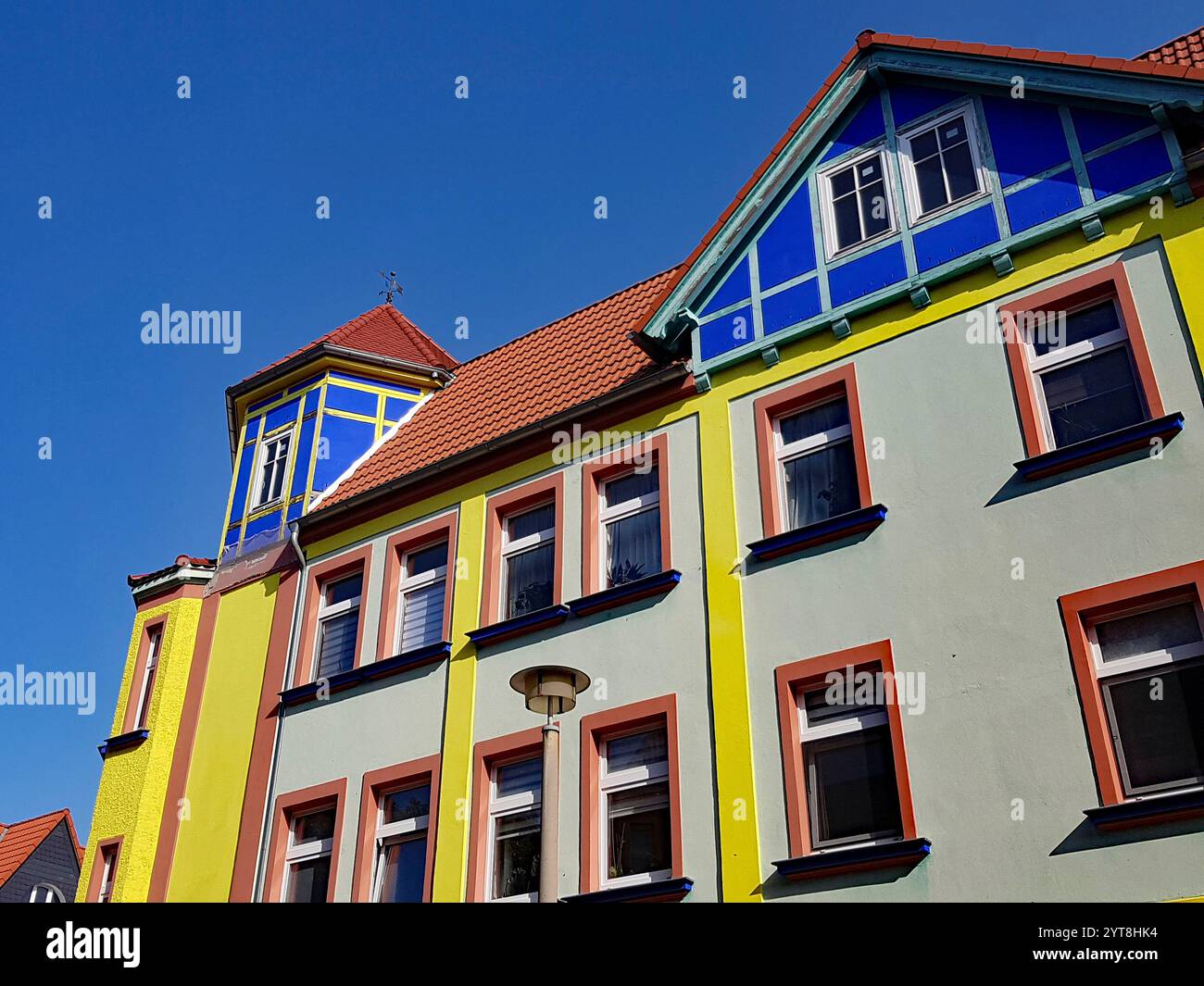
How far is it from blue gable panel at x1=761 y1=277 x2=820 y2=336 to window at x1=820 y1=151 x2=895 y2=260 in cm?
42

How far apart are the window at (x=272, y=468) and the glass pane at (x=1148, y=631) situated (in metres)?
11.9

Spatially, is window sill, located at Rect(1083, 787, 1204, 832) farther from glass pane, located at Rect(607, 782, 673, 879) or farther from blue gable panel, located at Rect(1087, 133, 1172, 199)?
blue gable panel, located at Rect(1087, 133, 1172, 199)

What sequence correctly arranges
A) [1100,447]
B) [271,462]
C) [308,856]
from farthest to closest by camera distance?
[271,462]
[308,856]
[1100,447]

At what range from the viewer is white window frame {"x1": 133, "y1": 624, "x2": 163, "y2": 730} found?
1712 centimetres

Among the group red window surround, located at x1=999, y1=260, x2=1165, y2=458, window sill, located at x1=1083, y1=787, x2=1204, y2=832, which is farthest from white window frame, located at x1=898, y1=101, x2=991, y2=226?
window sill, located at x1=1083, y1=787, x2=1204, y2=832

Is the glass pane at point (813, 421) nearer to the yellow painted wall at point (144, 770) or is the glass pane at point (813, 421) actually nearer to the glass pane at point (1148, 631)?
the glass pane at point (1148, 631)

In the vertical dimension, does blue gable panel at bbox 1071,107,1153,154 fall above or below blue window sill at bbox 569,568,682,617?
above

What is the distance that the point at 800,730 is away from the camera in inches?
446

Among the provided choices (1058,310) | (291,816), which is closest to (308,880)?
(291,816)

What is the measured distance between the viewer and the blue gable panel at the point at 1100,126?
11.8 m

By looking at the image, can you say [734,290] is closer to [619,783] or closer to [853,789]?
[619,783]

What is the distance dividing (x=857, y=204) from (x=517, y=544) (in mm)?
5415

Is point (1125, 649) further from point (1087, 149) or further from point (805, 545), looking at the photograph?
point (1087, 149)

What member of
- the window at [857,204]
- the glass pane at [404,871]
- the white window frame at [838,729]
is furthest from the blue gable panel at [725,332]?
the glass pane at [404,871]
